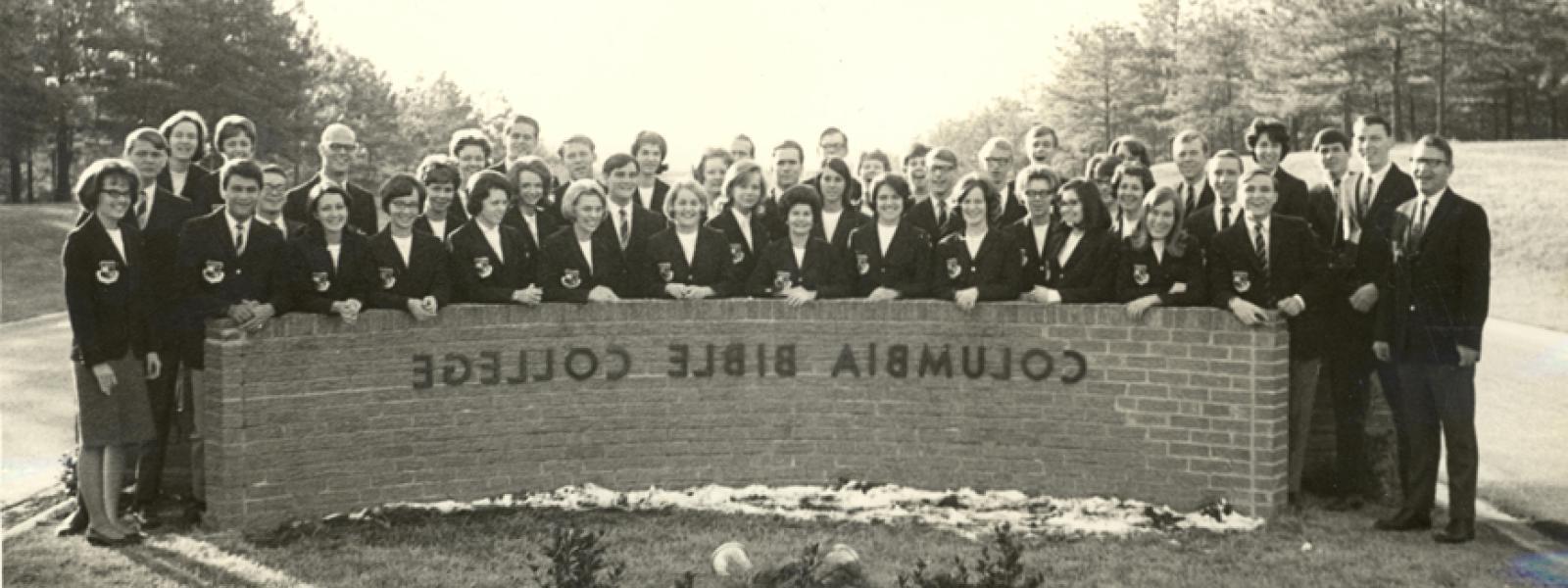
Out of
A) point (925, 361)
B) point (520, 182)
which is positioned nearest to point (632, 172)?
point (520, 182)

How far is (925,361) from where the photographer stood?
7719mm

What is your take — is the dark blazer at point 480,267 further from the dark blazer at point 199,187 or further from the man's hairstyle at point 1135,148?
the man's hairstyle at point 1135,148

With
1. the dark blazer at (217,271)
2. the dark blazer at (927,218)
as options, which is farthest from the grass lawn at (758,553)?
the dark blazer at (927,218)

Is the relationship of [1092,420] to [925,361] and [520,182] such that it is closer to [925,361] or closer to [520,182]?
[925,361]

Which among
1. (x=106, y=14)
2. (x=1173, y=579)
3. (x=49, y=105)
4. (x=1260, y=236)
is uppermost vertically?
(x=106, y=14)

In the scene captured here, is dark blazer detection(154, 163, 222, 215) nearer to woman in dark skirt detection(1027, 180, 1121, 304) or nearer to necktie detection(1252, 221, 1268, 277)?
woman in dark skirt detection(1027, 180, 1121, 304)

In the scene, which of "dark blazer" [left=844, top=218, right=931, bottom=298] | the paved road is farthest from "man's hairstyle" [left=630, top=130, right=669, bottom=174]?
the paved road

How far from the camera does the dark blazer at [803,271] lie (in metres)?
7.83

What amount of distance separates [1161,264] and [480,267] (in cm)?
385

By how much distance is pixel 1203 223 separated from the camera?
7.73 metres

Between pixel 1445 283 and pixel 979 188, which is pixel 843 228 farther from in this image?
pixel 1445 283

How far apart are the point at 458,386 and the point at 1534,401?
33.8ft

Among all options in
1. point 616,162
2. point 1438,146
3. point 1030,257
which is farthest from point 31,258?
point 1438,146

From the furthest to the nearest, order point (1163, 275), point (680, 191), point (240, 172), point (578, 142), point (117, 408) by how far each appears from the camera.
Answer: point (578, 142) → point (680, 191) → point (1163, 275) → point (240, 172) → point (117, 408)
